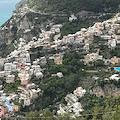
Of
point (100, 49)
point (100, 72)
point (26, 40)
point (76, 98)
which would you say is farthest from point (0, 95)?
point (26, 40)

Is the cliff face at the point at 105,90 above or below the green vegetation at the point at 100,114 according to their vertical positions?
above

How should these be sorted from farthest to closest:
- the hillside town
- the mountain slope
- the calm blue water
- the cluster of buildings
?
1. the calm blue water
2. the mountain slope
3. the hillside town
4. the cluster of buildings

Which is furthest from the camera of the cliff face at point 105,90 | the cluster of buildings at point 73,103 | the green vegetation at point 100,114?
the cliff face at point 105,90

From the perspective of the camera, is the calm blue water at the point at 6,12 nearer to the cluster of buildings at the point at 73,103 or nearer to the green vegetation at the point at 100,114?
the cluster of buildings at the point at 73,103

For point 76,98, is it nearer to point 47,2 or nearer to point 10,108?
point 10,108

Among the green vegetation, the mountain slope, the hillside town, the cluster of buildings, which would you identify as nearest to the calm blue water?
the mountain slope

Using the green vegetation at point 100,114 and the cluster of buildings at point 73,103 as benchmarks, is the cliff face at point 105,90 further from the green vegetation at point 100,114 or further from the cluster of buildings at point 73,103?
the green vegetation at point 100,114

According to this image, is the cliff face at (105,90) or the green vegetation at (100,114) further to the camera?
the cliff face at (105,90)

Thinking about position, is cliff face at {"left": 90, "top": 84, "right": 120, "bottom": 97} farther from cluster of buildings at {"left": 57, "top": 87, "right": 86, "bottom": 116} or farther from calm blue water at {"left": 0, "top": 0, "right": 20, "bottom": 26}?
calm blue water at {"left": 0, "top": 0, "right": 20, "bottom": 26}

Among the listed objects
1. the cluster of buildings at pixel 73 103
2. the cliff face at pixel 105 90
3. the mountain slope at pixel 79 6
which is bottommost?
the cluster of buildings at pixel 73 103

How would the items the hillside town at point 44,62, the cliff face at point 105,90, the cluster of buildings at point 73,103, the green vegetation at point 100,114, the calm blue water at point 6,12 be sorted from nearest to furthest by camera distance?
the green vegetation at point 100,114 < the cluster of buildings at point 73,103 < the hillside town at point 44,62 < the cliff face at point 105,90 < the calm blue water at point 6,12

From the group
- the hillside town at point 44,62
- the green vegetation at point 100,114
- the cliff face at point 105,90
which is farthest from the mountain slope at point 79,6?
the green vegetation at point 100,114
